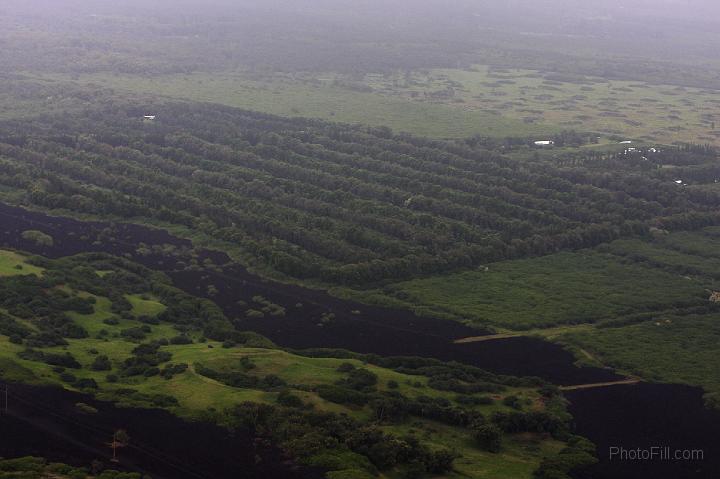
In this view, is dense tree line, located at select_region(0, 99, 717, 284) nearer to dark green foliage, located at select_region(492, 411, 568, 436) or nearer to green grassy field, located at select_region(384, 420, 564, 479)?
dark green foliage, located at select_region(492, 411, 568, 436)

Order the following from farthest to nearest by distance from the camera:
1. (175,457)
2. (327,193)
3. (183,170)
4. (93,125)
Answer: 1. (93,125)
2. (183,170)
3. (327,193)
4. (175,457)

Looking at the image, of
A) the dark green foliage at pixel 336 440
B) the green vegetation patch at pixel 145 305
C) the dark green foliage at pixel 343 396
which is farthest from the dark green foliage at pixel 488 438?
the green vegetation patch at pixel 145 305

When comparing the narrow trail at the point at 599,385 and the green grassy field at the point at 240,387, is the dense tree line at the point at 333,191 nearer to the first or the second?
the green grassy field at the point at 240,387

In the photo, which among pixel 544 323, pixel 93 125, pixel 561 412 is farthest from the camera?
pixel 93 125

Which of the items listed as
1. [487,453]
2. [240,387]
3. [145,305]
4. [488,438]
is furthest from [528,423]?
[145,305]

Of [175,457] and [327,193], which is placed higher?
[327,193]

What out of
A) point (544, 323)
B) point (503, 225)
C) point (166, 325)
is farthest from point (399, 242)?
point (166, 325)

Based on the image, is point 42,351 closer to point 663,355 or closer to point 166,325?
point 166,325
